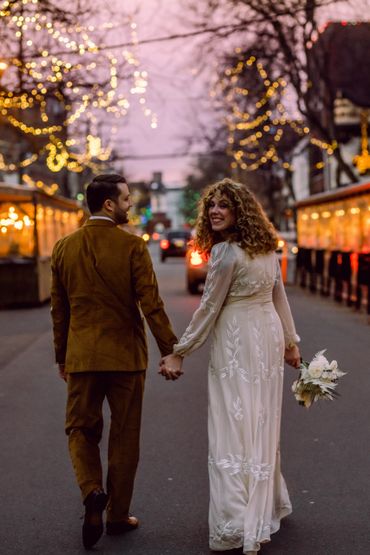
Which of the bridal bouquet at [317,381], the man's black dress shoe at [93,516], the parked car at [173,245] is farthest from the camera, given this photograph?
the parked car at [173,245]

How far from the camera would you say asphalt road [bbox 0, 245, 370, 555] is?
476 centimetres

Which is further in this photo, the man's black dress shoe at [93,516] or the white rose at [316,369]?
the white rose at [316,369]

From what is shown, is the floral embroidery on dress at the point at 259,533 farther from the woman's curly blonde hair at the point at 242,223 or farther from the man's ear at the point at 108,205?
the man's ear at the point at 108,205

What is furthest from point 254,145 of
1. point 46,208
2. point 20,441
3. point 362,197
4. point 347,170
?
point 20,441

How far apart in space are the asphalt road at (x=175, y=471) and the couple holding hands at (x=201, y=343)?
26cm

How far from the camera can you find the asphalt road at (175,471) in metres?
4.76

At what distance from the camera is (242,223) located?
454cm

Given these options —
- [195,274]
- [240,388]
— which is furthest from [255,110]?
[240,388]

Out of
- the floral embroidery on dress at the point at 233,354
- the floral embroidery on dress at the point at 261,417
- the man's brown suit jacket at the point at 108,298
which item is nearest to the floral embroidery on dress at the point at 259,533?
the floral embroidery on dress at the point at 261,417

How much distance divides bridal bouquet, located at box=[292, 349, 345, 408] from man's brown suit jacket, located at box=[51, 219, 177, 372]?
73cm

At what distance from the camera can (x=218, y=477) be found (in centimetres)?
446

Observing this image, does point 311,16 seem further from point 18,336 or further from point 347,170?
point 18,336

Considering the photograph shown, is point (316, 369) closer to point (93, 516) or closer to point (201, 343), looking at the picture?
point (201, 343)

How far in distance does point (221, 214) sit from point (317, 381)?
1004 millimetres
